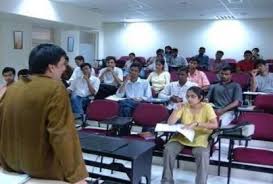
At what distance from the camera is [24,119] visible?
1.63 meters

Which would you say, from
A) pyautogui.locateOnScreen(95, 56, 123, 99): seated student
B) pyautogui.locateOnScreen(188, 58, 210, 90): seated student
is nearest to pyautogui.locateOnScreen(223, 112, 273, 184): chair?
pyautogui.locateOnScreen(188, 58, 210, 90): seated student

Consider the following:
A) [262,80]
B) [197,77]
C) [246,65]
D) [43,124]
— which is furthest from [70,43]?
[43,124]

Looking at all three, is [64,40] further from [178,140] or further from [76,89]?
[178,140]

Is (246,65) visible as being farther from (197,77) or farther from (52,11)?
(52,11)

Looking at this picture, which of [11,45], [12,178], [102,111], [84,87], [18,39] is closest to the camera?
[12,178]

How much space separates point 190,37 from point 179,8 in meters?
3.05

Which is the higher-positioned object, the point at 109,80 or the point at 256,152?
the point at 109,80

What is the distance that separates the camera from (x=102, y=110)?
4.61 metres

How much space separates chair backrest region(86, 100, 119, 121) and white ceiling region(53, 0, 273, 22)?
4572mm

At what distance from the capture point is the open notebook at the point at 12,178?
1.73 meters

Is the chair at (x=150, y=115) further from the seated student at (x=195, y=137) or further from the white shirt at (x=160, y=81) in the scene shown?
Result: the white shirt at (x=160, y=81)

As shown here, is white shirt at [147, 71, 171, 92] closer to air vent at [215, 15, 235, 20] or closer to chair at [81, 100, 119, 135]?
chair at [81, 100, 119, 135]

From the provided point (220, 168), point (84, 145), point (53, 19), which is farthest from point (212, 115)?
→ point (53, 19)

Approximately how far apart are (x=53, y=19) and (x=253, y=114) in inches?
250
